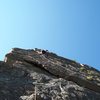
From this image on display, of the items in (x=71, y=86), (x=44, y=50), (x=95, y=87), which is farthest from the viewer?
(x=44, y=50)

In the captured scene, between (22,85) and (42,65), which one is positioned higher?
(42,65)

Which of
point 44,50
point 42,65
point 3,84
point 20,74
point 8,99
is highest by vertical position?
point 44,50

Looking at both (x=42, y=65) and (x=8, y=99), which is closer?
(x=8, y=99)

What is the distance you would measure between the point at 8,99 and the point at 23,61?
7.36 meters

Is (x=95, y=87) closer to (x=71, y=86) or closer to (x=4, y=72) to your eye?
(x=71, y=86)

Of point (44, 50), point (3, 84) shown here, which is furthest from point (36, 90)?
point (44, 50)

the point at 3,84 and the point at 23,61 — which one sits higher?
the point at 23,61

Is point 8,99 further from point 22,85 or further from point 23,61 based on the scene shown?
point 23,61

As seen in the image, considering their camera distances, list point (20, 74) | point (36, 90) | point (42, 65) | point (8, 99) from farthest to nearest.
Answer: point (42, 65)
point (20, 74)
point (36, 90)
point (8, 99)

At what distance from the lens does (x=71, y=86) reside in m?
18.0

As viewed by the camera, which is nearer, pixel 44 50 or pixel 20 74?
pixel 20 74

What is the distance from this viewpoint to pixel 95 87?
20.4m

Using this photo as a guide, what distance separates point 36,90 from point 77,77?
514 centimetres

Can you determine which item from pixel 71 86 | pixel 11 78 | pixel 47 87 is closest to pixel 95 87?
pixel 71 86
